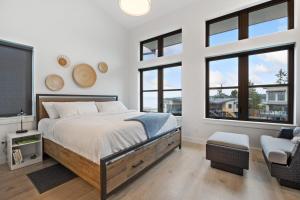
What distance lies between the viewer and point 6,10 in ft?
8.37

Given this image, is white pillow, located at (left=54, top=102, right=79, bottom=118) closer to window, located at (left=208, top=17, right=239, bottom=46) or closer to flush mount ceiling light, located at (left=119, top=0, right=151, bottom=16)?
flush mount ceiling light, located at (left=119, top=0, right=151, bottom=16)

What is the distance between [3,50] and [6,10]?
70cm

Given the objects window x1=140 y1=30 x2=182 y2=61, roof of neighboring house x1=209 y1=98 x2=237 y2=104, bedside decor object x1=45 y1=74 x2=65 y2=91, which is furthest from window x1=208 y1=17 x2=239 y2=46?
bedside decor object x1=45 y1=74 x2=65 y2=91

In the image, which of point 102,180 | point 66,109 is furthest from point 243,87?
point 66,109

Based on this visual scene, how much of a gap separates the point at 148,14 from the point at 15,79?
11.6 feet

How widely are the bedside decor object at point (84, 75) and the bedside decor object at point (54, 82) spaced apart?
1.08 ft

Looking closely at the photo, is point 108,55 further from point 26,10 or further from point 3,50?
point 3,50

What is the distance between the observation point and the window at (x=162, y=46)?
4211 millimetres

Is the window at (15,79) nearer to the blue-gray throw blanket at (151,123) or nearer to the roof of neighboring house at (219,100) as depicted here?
the blue-gray throw blanket at (151,123)

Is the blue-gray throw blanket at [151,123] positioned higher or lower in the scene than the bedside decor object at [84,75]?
lower

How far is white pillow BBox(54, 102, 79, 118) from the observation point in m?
2.74

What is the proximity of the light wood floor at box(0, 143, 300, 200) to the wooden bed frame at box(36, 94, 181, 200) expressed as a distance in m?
0.16

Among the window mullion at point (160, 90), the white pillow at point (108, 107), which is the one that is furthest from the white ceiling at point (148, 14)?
the white pillow at point (108, 107)

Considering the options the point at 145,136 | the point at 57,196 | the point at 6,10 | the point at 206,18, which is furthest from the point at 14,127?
the point at 206,18
